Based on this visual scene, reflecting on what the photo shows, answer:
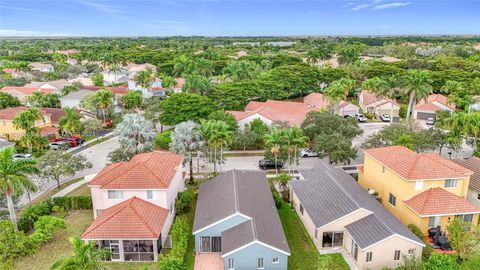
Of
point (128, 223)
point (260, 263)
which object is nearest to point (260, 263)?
point (260, 263)

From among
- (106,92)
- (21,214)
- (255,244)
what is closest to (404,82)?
(255,244)

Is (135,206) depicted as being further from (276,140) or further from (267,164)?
(267,164)

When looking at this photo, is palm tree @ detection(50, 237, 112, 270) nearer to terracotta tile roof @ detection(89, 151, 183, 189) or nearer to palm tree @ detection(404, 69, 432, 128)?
terracotta tile roof @ detection(89, 151, 183, 189)

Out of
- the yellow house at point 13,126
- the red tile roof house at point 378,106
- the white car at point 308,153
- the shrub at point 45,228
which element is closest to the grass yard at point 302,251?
the white car at point 308,153

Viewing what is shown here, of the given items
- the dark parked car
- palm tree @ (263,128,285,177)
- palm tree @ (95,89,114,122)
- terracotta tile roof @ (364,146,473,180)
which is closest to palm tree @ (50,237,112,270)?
palm tree @ (263,128,285,177)

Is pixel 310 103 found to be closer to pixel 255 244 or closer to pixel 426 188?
pixel 426 188

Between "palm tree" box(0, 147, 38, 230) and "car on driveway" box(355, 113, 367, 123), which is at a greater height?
"palm tree" box(0, 147, 38, 230)

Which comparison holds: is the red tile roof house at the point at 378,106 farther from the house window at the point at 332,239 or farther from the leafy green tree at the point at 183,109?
the house window at the point at 332,239
